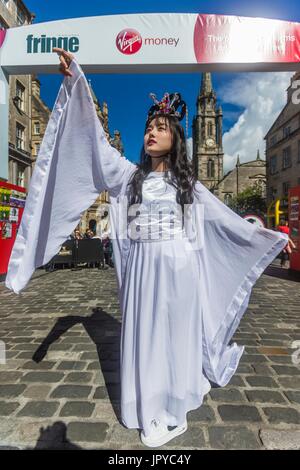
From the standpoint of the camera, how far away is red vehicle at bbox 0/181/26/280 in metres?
8.63

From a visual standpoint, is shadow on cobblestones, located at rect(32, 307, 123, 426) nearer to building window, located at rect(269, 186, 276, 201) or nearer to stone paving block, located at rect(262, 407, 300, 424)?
stone paving block, located at rect(262, 407, 300, 424)

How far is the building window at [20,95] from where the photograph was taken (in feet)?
71.5

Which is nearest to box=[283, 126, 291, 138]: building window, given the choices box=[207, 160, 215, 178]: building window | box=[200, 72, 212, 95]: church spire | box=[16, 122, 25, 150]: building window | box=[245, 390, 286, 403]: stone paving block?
box=[16, 122, 25, 150]: building window

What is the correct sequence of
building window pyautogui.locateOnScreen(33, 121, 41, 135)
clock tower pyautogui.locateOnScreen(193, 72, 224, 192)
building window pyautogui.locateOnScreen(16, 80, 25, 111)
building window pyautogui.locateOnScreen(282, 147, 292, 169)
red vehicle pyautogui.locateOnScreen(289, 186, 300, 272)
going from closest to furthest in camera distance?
red vehicle pyautogui.locateOnScreen(289, 186, 300, 272) < building window pyautogui.locateOnScreen(16, 80, 25, 111) < building window pyautogui.locateOnScreen(33, 121, 41, 135) < building window pyautogui.locateOnScreen(282, 147, 292, 169) < clock tower pyautogui.locateOnScreen(193, 72, 224, 192)

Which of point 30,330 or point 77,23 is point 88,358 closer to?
point 30,330

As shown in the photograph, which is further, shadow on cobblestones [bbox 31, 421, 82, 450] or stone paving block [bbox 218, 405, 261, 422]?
stone paving block [bbox 218, 405, 261, 422]

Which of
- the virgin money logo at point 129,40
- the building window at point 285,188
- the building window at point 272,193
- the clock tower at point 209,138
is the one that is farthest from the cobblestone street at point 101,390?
the clock tower at point 209,138

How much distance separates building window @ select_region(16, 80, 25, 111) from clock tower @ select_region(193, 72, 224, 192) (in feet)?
177

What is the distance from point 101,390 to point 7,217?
7.58 meters

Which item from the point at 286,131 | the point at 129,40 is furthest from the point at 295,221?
the point at 286,131

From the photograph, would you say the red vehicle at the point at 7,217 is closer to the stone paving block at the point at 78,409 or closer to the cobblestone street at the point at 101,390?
the cobblestone street at the point at 101,390

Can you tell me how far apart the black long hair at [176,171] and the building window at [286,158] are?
3237cm

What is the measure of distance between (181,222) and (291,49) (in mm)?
7134
